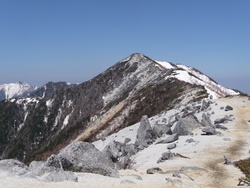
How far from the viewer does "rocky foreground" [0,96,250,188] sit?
26.1 m

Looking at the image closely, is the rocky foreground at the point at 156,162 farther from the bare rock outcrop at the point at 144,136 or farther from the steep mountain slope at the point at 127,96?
the steep mountain slope at the point at 127,96

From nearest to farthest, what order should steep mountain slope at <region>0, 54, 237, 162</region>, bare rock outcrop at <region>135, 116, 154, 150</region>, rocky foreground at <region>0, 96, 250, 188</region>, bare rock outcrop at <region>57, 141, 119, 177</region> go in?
rocky foreground at <region>0, 96, 250, 188</region>
bare rock outcrop at <region>57, 141, 119, 177</region>
bare rock outcrop at <region>135, 116, 154, 150</region>
steep mountain slope at <region>0, 54, 237, 162</region>

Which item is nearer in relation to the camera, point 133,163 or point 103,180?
point 103,180

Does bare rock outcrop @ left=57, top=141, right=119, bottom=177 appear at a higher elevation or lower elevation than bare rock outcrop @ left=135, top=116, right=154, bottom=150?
higher

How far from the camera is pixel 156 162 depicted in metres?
40.6

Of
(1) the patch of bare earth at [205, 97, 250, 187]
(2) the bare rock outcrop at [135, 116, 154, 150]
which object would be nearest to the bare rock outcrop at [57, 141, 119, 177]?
(1) the patch of bare earth at [205, 97, 250, 187]

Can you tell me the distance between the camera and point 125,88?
550 feet

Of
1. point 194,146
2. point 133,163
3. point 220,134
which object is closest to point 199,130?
point 220,134

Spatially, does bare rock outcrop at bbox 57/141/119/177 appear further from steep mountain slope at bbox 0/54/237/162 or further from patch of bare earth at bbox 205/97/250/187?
steep mountain slope at bbox 0/54/237/162

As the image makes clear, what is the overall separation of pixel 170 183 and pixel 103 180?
5241 millimetres

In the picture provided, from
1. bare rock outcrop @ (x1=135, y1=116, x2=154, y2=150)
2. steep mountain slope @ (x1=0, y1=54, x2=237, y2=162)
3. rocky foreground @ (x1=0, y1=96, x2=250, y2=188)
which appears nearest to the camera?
rocky foreground @ (x1=0, y1=96, x2=250, y2=188)

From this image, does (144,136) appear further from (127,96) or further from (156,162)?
(127,96)

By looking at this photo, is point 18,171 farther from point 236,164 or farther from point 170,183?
point 236,164

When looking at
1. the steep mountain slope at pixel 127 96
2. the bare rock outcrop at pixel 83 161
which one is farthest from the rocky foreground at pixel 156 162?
the steep mountain slope at pixel 127 96
